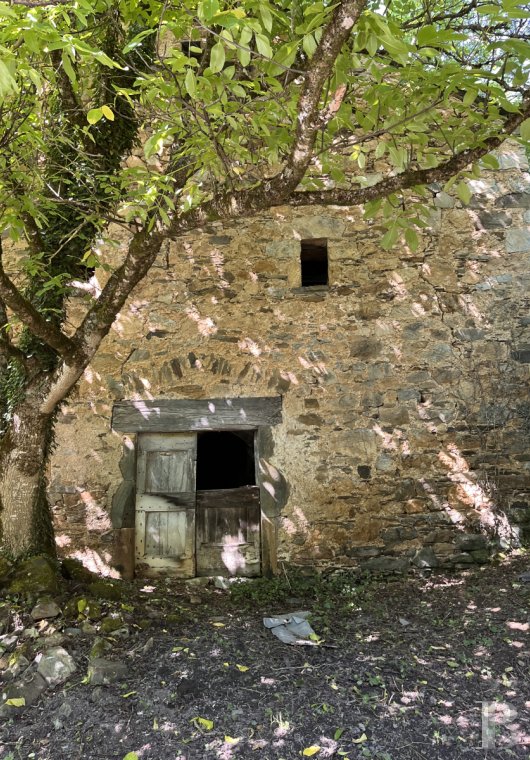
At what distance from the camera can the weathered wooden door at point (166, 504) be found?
4.89 metres

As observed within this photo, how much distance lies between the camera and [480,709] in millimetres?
Result: 2654

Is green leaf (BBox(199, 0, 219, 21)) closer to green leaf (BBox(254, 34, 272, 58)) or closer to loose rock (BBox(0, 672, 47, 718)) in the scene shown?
green leaf (BBox(254, 34, 272, 58))

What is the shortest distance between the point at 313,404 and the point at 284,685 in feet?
8.25

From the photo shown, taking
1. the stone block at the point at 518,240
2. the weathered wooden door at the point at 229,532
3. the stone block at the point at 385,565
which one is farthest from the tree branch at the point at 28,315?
the stone block at the point at 518,240

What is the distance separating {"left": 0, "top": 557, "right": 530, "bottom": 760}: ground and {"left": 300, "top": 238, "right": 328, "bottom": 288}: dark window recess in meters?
3.01

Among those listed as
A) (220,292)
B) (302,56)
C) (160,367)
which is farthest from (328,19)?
(160,367)

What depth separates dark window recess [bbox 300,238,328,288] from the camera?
5262 millimetres

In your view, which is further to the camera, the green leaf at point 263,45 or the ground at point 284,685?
the ground at point 284,685

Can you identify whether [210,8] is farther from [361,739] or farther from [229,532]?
[229,532]

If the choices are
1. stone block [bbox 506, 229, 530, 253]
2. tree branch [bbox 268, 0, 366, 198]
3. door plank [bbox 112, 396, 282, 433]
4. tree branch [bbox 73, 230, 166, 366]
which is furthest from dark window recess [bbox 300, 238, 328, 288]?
tree branch [bbox 268, 0, 366, 198]

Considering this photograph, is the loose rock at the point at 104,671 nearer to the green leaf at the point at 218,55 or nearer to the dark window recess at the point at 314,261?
the green leaf at the point at 218,55

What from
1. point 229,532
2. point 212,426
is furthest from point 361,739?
point 212,426

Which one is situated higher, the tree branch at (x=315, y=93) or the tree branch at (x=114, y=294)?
the tree branch at (x=315, y=93)

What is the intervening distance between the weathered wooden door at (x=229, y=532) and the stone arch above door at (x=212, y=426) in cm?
12
